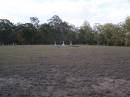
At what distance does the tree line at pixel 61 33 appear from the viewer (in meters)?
58.5

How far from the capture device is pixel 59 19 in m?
73.1

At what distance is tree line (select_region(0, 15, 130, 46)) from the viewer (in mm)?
58500

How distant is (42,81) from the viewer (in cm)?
685

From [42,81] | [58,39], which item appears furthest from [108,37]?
[42,81]

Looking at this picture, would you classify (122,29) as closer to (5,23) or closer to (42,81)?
(5,23)

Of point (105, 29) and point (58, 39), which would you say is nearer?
point (105, 29)

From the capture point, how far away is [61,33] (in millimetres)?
69188

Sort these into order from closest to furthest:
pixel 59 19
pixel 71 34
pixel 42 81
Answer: pixel 42 81 → pixel 71 34 → pixel 59 19

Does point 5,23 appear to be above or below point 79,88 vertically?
above

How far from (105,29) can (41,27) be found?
19.3 meters

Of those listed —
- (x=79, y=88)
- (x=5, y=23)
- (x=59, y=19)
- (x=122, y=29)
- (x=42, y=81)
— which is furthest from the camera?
(x=59, y=19)

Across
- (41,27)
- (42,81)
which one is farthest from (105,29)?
(42,81)

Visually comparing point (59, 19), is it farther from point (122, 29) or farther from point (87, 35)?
point (122, 29)

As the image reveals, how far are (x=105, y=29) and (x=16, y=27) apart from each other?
25.2 m
